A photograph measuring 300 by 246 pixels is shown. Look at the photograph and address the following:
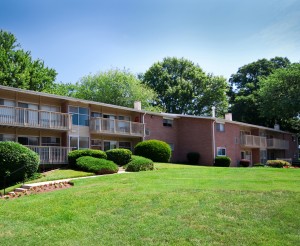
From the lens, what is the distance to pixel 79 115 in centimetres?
2900

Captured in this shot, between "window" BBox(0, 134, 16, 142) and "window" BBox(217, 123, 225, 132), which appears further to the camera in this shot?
"window" BBox(217, 123, 225, 132)

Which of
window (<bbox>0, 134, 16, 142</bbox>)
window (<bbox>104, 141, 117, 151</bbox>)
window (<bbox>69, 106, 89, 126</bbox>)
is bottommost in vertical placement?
window (<bbox>104, 141, 117, 151</bbox>)

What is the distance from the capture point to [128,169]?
23.1 meters

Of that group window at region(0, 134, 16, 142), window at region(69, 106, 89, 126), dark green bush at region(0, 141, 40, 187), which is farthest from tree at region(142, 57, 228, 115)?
dark green bush at region(0, 141, 40, 187)

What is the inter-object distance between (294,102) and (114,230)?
3748 cm

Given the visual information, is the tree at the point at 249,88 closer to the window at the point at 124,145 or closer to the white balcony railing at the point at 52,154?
the window at the point at 124,145

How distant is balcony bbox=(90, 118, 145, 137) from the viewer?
96.4 ft

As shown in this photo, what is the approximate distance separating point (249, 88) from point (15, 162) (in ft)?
159

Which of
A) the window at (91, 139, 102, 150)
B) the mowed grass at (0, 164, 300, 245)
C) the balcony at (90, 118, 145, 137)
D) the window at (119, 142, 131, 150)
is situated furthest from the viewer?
the window at (119, 142, 131, 150)

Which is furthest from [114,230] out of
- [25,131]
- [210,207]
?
[25,131]

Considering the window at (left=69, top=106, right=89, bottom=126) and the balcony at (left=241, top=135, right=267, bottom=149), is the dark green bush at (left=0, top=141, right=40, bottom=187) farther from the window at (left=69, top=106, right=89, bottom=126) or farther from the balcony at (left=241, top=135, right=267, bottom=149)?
the balcony at (left=241, top=135, right=267, bottom=149)

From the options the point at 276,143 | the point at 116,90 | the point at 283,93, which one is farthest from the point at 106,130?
the point at 276,143

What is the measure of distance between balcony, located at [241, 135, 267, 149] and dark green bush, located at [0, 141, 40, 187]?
90.1ft

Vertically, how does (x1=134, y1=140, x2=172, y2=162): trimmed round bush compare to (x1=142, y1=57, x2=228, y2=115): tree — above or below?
below
